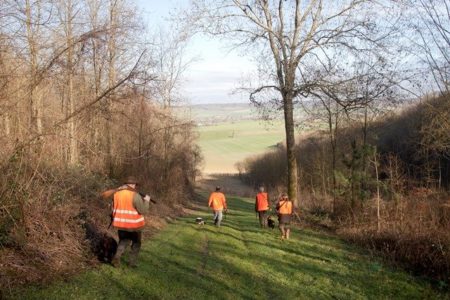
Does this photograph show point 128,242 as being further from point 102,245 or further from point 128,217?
point 102,245

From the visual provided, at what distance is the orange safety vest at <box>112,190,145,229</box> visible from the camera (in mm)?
10172

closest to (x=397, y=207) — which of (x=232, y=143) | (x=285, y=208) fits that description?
(x=285, y=208)

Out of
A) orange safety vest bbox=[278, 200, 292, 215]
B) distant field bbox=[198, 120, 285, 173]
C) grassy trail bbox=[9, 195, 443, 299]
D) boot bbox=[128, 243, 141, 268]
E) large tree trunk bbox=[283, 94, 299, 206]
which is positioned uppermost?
distant field bbox=[198, 120, 285, 173]

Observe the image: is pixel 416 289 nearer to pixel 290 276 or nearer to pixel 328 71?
pixel 290 276

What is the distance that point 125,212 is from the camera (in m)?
10.2

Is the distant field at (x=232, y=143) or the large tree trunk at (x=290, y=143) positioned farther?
the distant field at (x=232, y=143)

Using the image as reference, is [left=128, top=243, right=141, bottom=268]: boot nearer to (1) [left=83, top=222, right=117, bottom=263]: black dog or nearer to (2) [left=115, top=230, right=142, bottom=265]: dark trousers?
(2) [left=115, top=230, right=142, bottom=265]: dark trousers

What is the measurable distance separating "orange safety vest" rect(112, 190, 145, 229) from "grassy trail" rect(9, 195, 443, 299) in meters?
0.99

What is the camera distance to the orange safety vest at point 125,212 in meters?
10.2

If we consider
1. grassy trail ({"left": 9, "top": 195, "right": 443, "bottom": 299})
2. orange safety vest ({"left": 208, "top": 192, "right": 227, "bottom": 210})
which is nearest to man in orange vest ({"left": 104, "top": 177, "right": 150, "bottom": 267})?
grassy trail ({"left": 9, "top": 195, "right": 443, "bottom": 299})

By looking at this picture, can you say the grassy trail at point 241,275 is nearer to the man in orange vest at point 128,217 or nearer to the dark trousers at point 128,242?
the dark trousers at point 128,242

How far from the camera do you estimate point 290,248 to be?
14.6 metres

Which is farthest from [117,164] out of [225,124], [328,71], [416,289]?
[225,124]

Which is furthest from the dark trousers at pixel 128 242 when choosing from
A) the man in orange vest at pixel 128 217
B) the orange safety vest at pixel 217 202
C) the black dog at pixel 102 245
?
the orange safety vest at pixel 217 202
